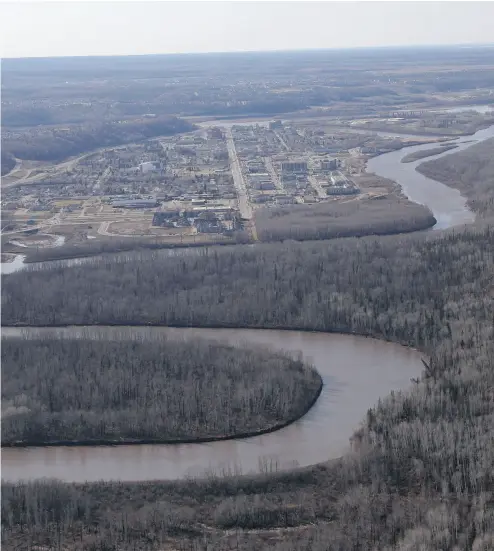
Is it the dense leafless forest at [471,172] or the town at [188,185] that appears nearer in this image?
the town at [188,185]

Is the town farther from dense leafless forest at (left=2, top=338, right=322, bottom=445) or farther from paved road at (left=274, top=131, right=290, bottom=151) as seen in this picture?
dense leafless forest at (left=2, top=338, right=322, bottom=445)

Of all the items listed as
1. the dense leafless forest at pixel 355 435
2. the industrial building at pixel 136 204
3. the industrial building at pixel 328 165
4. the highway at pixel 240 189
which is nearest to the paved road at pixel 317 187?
the industrial building at pixel 328 165

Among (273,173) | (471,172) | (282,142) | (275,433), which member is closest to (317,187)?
(273,173)

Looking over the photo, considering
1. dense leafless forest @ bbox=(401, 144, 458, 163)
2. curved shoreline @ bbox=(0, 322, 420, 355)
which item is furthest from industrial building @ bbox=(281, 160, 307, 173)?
curved shoreline @ bbox=(0, 322, 420, 355)

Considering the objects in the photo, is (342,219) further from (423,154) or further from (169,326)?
(423,154)

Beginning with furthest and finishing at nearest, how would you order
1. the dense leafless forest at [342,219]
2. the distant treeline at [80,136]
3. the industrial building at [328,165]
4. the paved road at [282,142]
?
the paved road at [282,142], the distant treeline at [80,136], the industrial building at [328,165], the dense leafless forest at [342,219]

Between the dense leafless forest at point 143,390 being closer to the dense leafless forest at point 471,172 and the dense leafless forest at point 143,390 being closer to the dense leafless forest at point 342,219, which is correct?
the dense leafless forest at point 342,219

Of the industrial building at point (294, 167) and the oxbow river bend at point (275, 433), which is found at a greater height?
the industrial building at point (294, 167)

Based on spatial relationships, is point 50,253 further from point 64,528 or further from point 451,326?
point 64,528
